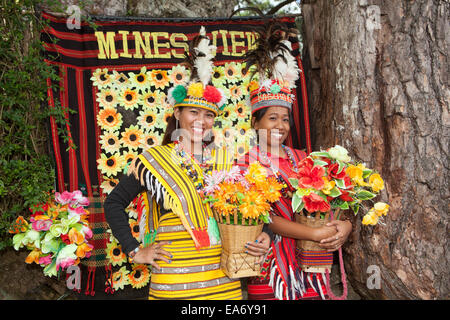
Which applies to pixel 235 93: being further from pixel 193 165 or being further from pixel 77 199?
pixel 77 199

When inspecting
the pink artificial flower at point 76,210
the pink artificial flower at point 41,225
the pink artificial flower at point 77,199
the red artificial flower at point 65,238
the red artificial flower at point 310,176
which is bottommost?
the red artificial flower at point 65,238

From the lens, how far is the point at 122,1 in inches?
143

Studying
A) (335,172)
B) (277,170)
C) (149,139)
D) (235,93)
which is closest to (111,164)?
(149,139)

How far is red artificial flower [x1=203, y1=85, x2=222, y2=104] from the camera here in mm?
2521

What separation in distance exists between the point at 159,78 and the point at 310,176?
77.1 inches

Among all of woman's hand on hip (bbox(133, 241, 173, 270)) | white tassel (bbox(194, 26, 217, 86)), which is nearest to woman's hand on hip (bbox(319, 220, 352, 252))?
woman's hand on hip (bbox(133, 241, 173, 270))

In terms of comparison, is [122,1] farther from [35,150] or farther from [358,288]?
[358,288]

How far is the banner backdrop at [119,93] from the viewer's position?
126 inches

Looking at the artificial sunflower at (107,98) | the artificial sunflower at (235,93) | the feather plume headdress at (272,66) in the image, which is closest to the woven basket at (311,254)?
the feather plume headdress at (272,66)

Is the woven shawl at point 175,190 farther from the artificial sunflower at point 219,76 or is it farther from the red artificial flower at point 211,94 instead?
the artificial sunflower at point 219,76

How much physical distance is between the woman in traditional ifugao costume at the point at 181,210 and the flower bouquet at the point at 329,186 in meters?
0.63

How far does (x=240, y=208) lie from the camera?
2002mm

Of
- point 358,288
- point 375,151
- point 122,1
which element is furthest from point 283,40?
point 358,288

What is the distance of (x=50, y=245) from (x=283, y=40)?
248 centimetres
